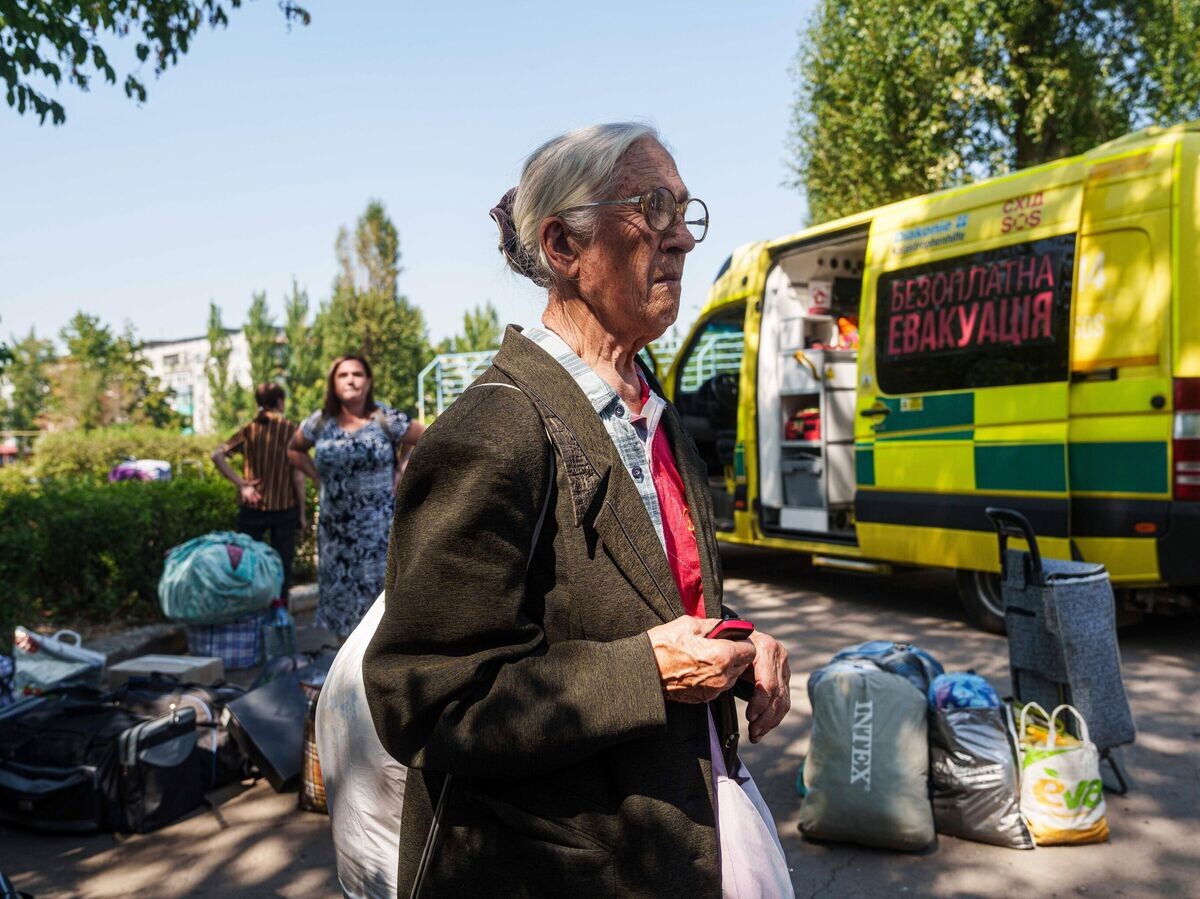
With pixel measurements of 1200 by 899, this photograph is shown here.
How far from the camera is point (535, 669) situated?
1.32 m

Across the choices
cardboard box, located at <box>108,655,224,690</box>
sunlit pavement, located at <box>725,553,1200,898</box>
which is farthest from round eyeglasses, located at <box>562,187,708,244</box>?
cardboard box, located at <box>108,655,224,690</box>

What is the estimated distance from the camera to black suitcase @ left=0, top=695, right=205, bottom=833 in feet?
14.3

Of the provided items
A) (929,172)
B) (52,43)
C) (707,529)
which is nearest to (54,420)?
(929,172)

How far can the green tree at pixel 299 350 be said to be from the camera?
61.4 m

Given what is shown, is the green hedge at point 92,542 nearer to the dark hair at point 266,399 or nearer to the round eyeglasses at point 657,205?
the dark hair at point 266,399

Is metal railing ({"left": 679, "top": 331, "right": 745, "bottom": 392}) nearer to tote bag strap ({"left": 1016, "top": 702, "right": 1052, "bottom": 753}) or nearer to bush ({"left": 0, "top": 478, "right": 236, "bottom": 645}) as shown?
bush ({"left": 0, "top": 478, "right": 236, "bottom": 645})

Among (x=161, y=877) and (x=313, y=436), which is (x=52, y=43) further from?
(x=161, y=877)

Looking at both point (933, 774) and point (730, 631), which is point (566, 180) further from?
point (933, 774)

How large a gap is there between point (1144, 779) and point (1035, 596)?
35.7 inches

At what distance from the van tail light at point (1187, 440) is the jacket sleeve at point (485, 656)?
5.47 m

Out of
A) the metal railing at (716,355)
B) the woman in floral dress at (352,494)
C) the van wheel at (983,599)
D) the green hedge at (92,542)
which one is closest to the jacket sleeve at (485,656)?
the woman in floral dress at (352,494)

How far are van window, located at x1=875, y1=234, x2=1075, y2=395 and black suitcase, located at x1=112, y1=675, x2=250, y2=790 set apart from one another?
4906 mm

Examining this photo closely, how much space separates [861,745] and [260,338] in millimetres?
66424

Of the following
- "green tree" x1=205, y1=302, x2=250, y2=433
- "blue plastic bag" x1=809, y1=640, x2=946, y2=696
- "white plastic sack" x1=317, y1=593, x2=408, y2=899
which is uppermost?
"green tree" x1=205, y1=302, x2=250, y2=433
